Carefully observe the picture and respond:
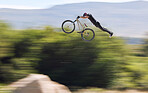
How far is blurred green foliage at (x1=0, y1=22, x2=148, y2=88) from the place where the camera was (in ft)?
44.0

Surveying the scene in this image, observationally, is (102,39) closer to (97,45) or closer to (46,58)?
(97,45)

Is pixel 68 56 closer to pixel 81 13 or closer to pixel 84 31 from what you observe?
pixel 81 13

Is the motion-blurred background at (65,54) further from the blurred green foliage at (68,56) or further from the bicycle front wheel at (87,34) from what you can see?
the bicycle front wheel at (87,34)

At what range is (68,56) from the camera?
46.2 ft

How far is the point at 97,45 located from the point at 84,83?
2264 millimetres

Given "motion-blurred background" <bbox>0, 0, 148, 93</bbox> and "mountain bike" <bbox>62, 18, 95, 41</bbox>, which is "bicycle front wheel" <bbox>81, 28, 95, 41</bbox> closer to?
"mountain bike" <bbox>62, 18, 95, 41</bbox>

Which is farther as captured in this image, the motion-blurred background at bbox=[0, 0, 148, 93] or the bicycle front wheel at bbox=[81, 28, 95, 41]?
the motion-blurred background at bbox=[0, 0, 148, 93]

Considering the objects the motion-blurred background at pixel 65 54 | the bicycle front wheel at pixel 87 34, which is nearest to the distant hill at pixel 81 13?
the motion-blurred background at pixel 65 54

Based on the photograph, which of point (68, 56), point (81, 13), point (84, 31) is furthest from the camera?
point (68, 56)

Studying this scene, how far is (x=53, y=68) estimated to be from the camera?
1422 centimetres

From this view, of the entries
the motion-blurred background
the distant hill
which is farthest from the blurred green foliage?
the distant hill

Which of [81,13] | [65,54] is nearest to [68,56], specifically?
[65,54]

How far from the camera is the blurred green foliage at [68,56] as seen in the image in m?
13.4

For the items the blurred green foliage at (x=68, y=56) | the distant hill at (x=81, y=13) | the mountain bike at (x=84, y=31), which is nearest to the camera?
the mountain bike at (x=84, y=31)
